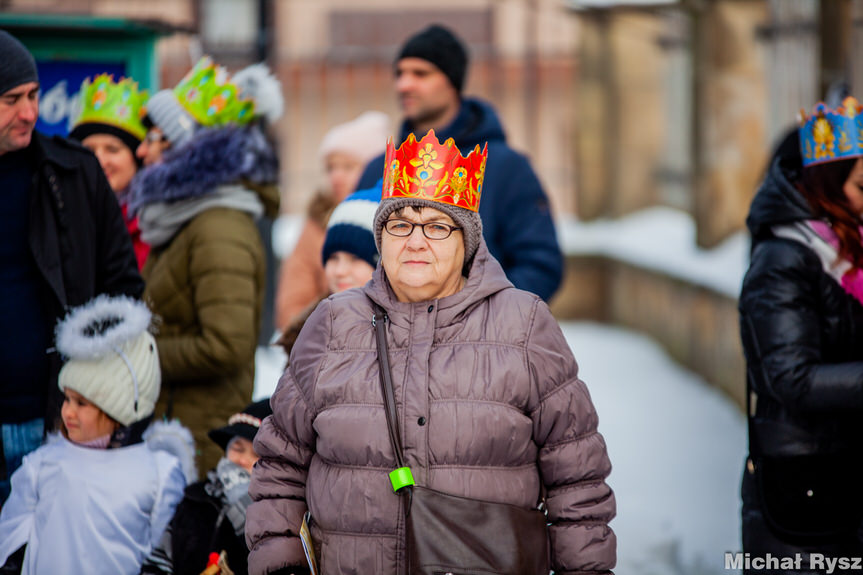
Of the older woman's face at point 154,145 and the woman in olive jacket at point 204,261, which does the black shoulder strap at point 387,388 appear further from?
the older woman's face at point 154,145

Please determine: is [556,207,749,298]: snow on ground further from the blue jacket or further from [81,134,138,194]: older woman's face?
[81,134,138,194]: older woman's face

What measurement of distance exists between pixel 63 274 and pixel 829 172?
232 cm

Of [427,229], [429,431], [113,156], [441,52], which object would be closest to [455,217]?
[427,229]

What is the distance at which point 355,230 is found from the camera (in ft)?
12.6

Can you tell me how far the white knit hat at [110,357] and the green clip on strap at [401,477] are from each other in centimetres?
122

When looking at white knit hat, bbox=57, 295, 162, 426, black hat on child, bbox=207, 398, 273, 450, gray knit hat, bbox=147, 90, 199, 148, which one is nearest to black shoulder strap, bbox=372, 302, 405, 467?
black hat on child, bbox=207, 398, 273, 450

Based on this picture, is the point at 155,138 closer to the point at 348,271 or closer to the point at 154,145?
the point at 154,145

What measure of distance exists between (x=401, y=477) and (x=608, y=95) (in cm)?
1024

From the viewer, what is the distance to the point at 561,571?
273 centimetres

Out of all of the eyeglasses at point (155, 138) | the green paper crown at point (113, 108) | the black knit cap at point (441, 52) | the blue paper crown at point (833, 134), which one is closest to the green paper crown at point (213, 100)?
the eyeglasses at point (155, 138)

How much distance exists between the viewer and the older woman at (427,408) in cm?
268

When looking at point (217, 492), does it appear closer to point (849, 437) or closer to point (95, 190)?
point (95, 190)

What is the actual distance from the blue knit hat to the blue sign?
2.06 meters

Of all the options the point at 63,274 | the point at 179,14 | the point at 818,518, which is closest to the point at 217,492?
the point at 63,274
